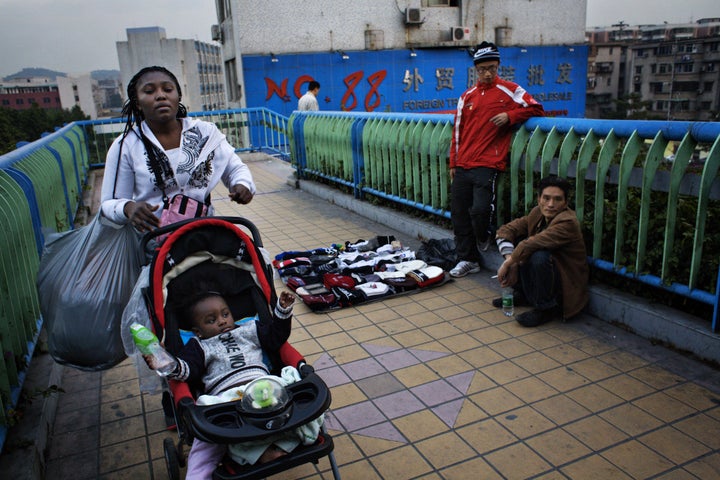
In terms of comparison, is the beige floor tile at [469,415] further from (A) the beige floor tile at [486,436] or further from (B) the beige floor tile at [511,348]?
(B) the beige floor tile at [511,348]

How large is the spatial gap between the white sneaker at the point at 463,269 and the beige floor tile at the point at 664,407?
96.6 inches

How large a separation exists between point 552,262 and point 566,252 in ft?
0.46

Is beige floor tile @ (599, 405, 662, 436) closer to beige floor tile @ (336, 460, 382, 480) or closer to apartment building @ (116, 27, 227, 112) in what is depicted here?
beige floor tile @ (336, 460, 382, 480)

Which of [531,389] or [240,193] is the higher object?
[240,193]

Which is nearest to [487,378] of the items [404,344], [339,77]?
[404,344]

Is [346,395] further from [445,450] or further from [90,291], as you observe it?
[90,291]

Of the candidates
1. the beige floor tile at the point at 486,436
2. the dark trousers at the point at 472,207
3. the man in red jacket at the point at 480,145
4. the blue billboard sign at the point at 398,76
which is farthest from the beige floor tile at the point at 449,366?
the blue billboard sign at the point at 398,76

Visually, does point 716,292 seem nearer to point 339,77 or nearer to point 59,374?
point 59,374

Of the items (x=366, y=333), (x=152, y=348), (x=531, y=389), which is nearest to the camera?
(x=152, y=348)

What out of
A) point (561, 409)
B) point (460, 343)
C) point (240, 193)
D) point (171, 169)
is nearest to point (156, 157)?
point (171, 169)

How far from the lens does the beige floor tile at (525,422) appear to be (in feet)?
10.2

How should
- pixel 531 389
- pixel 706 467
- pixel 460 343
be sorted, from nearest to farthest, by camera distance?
pixel 706 467, pixel 531 389, pixel 460 343

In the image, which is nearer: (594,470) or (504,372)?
(594,470)

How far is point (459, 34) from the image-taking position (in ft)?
67.6
